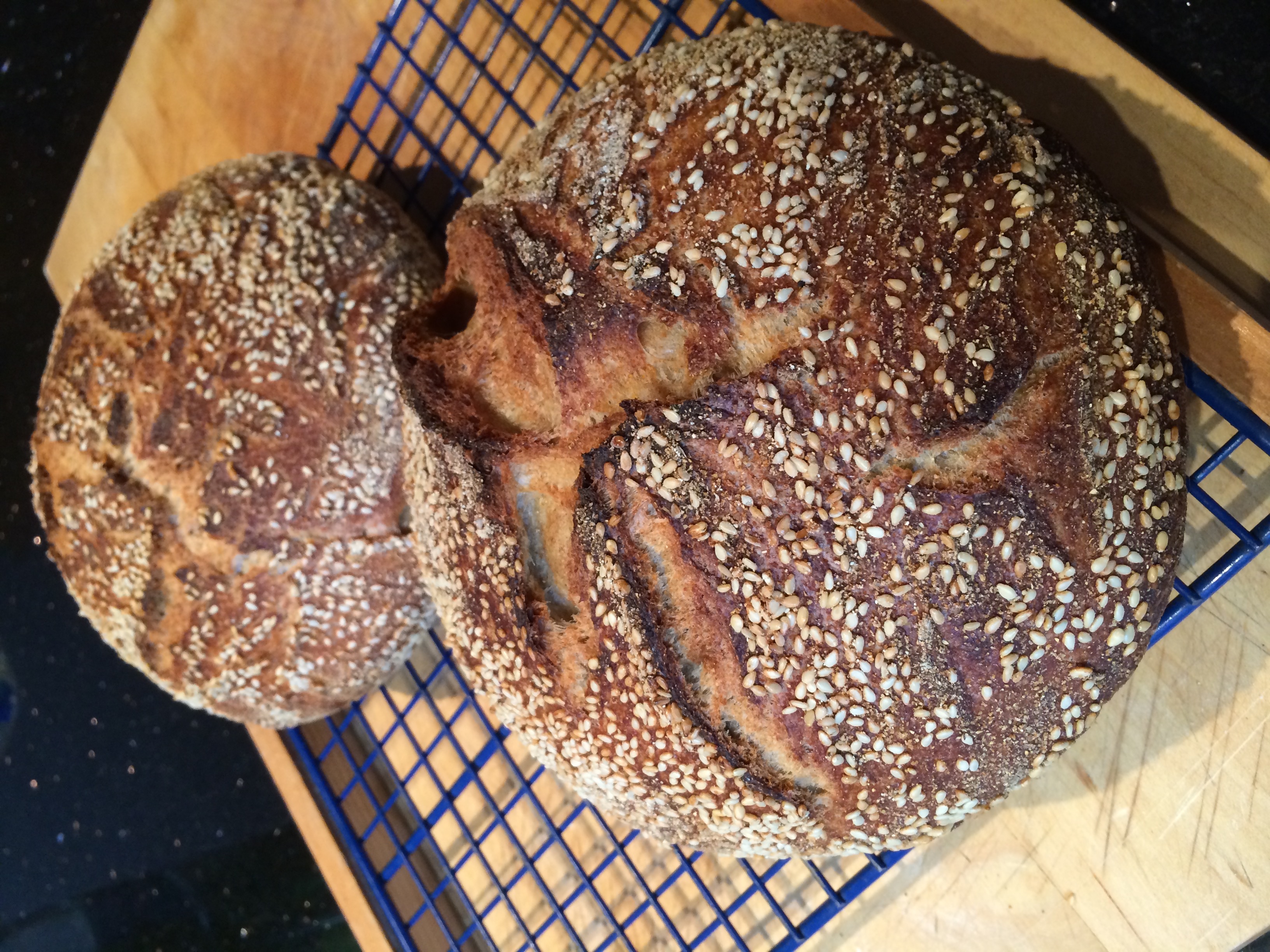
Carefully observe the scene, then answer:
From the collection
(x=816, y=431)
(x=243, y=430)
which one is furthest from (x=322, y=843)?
(x=816, y=431)

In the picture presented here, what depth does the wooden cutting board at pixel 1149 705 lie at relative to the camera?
1259 mm

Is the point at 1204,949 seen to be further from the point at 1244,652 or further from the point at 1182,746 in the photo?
the point at 1244,652

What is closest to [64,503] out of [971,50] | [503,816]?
[503,816]

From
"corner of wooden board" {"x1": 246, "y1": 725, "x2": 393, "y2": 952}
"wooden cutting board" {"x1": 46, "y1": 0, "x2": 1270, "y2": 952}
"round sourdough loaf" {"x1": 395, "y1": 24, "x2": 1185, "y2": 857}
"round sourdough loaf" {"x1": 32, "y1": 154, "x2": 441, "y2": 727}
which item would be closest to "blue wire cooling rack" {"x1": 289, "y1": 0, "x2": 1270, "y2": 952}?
"corner of wooden board" {"x1": 246, "y1": 725, "x2": 393, "y2": 952}

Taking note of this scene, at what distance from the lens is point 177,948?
249 centimetres

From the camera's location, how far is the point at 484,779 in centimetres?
204

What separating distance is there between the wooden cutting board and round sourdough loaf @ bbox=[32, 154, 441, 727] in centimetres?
61

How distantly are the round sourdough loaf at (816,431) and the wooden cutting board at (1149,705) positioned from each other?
20 centimetres

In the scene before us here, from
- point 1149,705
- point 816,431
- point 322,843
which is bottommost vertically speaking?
point 322,843

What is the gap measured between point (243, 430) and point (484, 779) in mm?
948

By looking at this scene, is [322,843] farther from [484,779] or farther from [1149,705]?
[1149,705]

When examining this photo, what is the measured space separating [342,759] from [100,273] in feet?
3.91

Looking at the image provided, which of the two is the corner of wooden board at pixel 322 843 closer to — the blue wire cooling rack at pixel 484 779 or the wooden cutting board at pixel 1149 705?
the blue wire cooling rack at pixel 484 779

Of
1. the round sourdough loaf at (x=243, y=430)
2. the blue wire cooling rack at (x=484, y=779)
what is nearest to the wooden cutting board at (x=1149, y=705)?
the blue wire cooling rack at (x=484, y=779)
